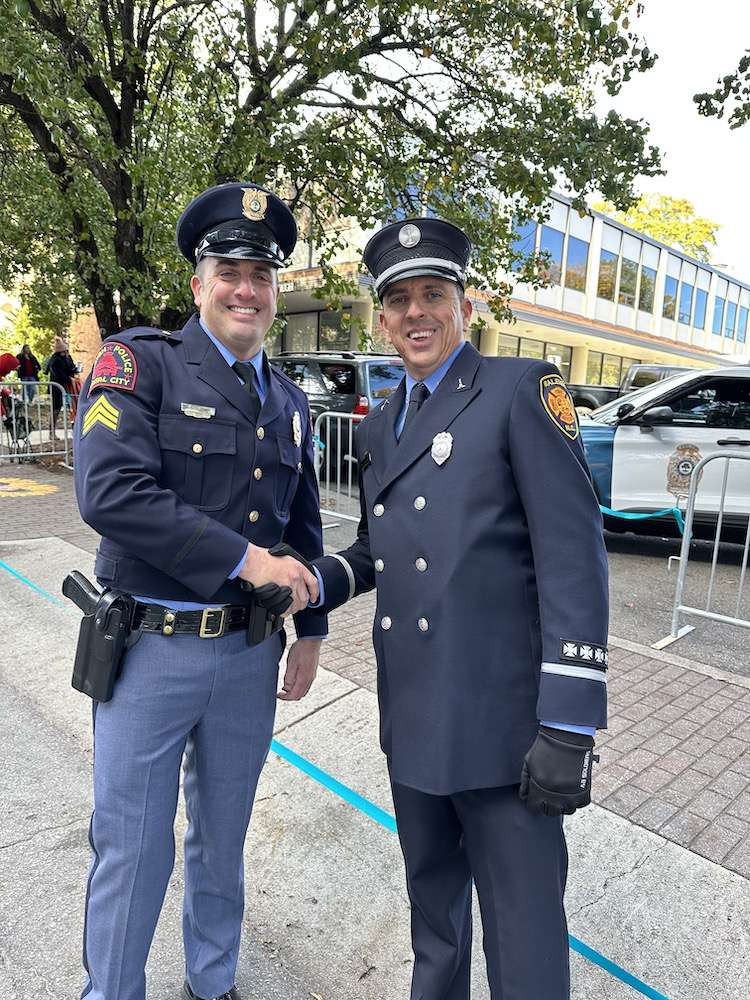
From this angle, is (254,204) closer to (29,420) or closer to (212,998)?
(212,998)

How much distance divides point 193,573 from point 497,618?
713 millimetres

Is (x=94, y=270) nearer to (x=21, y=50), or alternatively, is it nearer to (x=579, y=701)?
(x=21, y=50)

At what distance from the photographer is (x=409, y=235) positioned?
1.74 m

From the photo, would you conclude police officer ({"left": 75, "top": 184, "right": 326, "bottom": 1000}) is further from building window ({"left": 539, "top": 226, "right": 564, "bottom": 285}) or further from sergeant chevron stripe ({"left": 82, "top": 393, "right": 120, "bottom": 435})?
building window ({"left": 539, "top": 226, "right": 564, "bottom": 285})

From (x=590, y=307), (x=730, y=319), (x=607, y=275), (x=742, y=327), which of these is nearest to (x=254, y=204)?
(x=590, y=307)

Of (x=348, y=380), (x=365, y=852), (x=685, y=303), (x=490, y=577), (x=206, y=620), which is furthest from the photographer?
(x=685, y=303)

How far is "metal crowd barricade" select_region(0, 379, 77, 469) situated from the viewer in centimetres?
1224

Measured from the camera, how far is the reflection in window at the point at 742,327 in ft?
144

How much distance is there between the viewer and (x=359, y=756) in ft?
10.8

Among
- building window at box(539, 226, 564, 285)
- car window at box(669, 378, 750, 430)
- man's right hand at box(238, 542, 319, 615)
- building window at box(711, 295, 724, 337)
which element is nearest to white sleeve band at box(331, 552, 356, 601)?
man's right hand at box(238, 542, 319, 615)

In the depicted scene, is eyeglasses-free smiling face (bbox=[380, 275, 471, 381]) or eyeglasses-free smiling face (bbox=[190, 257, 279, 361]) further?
eyeglasses-free smiling face (bbox=[190, 257, 279, 361])

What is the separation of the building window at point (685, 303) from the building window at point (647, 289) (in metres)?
3.66

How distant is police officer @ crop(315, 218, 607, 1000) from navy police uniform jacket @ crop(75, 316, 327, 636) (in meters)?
0.35

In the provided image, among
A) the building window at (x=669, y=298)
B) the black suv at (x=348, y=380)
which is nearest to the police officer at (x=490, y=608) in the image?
the black suv at (x=348, y=380)
